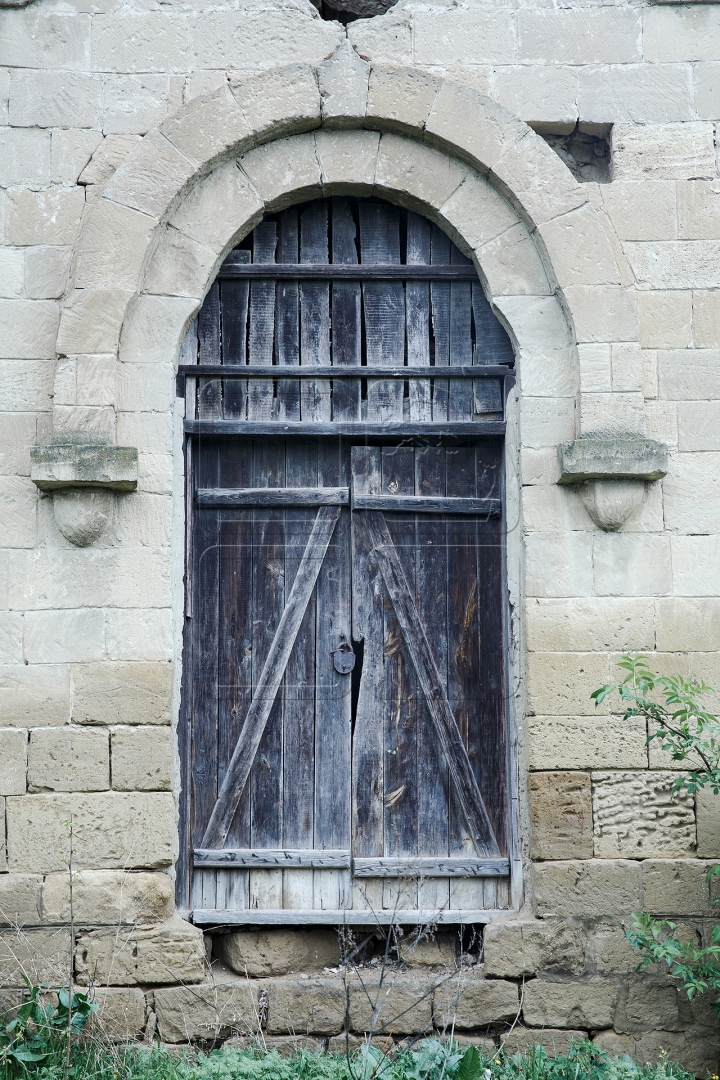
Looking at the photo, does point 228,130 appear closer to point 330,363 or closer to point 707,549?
point 330,363

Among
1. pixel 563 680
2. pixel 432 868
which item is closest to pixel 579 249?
pixel 563 680

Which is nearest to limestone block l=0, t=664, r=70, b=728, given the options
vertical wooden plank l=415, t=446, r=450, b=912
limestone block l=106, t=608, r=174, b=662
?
limestone block l=106, t=608, r=174, b=662

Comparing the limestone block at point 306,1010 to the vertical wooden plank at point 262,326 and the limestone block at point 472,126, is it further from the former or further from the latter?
the limestone block at point 472,126

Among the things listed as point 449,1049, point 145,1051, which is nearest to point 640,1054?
point 449,1049

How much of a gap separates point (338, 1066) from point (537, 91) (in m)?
4.37

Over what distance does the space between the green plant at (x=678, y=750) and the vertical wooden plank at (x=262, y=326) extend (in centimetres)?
205

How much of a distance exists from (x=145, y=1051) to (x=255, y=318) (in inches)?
128

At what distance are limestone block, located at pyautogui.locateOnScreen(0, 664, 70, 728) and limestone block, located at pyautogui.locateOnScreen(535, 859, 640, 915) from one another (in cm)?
219

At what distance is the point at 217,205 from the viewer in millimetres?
4531

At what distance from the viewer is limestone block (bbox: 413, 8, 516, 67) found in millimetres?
4633

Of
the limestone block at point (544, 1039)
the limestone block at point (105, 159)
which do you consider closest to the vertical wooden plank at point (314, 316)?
the limestone block at point (105, 159)

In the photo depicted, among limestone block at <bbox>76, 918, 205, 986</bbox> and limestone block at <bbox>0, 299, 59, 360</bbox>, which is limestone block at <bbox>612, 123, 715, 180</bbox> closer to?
limestone block at <bbox>0, 299, 59, 360</bbox>

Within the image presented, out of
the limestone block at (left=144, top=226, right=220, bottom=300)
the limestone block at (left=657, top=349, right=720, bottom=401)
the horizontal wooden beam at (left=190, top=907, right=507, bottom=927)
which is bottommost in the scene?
the horizontal wooden beam at (left=190, top=907, right=507, bottom=927)

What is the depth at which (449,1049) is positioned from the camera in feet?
12.7
